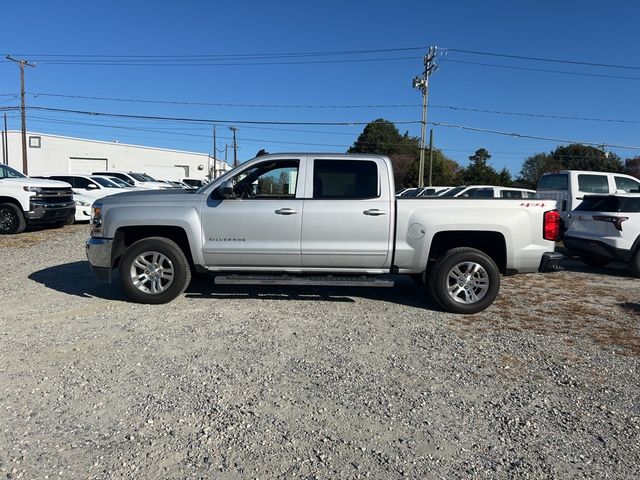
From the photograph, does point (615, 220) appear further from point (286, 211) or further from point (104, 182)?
point (104, 182)

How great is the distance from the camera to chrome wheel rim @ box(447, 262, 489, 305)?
6.17 metres

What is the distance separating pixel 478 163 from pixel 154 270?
2387 inches

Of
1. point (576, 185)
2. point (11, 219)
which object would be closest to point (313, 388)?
point (576, 185)

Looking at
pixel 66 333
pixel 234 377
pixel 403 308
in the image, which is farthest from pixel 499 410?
pixel 66 333

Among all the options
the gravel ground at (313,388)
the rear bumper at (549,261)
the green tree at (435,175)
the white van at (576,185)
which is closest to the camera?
the gravel ground at (313,388)

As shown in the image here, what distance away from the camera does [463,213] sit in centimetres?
614

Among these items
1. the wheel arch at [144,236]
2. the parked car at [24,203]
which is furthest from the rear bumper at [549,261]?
the parked car at [24,203]

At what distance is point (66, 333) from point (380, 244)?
3.73 metres

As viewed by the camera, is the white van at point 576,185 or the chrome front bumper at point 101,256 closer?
the chrome front bumper at point 101,256

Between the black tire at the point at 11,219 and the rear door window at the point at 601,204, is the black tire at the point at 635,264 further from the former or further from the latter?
the black tire at the point at 11,219

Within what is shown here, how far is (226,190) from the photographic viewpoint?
6.18 meters

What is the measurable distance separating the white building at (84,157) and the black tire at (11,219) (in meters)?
38.8

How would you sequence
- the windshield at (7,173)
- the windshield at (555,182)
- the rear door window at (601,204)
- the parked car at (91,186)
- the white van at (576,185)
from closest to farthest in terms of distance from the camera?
the rear door window at (601,204)
the white van at (576,185)
the windshield at (555,182)
the windshield at (7,173)
the parked car at (91,186)

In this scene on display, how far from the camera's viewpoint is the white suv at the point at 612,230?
8898 mm
